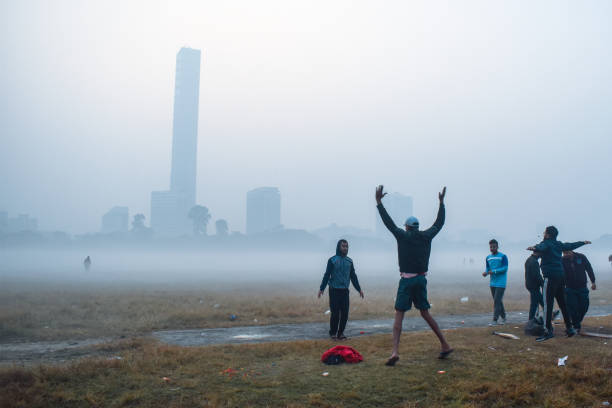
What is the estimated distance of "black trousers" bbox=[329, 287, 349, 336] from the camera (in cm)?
1034

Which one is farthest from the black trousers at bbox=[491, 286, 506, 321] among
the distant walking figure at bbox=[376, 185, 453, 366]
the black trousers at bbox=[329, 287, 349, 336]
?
the distant walking figure at bbox=[376, 185, 453, 366]

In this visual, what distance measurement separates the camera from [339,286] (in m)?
10.3

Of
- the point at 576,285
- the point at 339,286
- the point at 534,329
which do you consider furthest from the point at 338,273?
the point at 576,285

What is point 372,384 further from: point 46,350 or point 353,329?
point 46,350

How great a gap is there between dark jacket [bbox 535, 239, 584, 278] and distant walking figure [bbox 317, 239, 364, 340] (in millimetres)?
4010

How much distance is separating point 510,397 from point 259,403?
3.25 meters

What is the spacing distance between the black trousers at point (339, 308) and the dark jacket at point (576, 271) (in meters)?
5.33

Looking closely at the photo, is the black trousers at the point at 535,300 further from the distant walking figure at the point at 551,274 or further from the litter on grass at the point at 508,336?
the litter on grass at the point at 508,336

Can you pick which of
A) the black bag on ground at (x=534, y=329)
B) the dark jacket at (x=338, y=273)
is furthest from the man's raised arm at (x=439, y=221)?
the black bag on ground at (x=534, y=329)

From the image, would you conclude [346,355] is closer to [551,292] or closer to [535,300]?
[551,292]

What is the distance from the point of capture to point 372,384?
6234 millimetres

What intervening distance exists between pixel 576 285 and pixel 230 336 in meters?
8.59

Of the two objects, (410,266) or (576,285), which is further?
(576,285)

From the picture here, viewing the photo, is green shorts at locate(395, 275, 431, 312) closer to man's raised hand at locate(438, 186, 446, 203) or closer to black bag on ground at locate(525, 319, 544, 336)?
man's raised hand at locate(438, 186, 446, 203)
